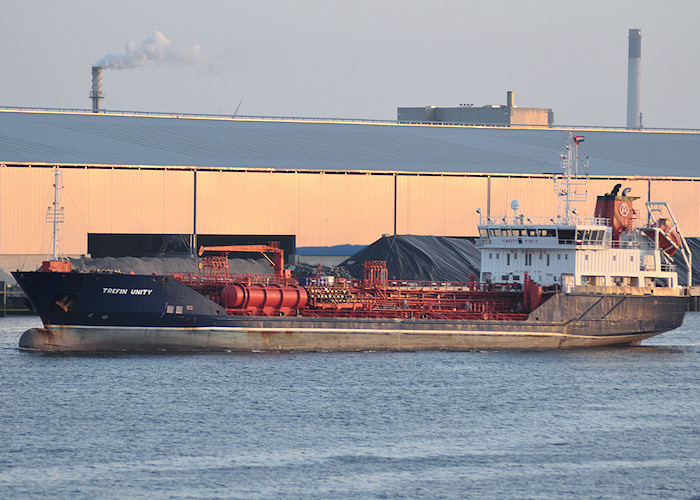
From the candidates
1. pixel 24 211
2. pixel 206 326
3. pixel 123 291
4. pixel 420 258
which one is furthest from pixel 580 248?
pixel 24 211

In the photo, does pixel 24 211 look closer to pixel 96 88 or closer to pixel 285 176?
pixel 285 176

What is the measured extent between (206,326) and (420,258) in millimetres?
33948

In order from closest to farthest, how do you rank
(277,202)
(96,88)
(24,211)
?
(24,211)
(277,202)
(96,88)

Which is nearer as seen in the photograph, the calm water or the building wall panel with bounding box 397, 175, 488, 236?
the calm water

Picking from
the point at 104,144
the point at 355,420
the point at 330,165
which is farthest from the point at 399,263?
the point at 355,420

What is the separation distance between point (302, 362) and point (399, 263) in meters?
33.1

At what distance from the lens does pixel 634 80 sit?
433 ft

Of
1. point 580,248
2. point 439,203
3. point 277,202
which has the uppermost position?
point 439,203

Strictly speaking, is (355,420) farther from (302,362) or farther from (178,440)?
(302,362)

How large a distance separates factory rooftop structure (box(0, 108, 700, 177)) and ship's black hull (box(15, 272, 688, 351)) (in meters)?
32.2

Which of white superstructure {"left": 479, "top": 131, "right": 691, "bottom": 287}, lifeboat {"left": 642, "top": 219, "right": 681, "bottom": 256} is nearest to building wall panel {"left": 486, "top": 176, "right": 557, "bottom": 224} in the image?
lifeboat {"left": 642, "top": 219, "right": 681, "bottom": 256}

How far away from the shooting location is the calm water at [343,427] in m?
26.3

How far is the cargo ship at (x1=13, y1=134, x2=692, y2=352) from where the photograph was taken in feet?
144

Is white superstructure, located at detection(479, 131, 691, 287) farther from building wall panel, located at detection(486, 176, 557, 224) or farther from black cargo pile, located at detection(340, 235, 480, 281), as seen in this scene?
building wall panel, located at detection(486, 176, 557, 224)
